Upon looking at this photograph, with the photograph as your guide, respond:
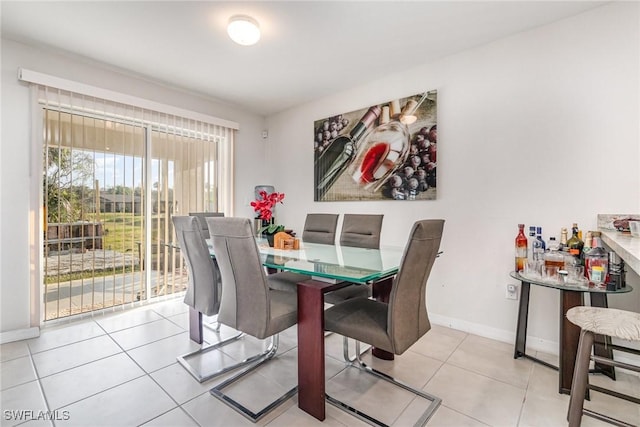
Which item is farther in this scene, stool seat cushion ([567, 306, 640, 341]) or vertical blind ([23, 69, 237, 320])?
vertical blind ([23, 69, 237, 320])

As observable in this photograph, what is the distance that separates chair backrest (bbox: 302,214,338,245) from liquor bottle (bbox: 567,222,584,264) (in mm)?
1862

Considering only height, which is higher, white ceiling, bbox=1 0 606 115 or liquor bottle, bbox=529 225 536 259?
white ceiling, bbox=1 0 606 115

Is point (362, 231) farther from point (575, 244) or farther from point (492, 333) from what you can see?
point (575, 244)

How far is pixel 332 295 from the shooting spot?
7.48 ft

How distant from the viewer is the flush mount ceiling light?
2211 mm

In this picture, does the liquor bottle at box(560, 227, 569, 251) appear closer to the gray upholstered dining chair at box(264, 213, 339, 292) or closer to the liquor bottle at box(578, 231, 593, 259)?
the liquor bottle at box(578, 231, 593, 259)

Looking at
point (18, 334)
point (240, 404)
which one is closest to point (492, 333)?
point (240, 404)

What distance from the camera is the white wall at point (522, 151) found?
209 cm

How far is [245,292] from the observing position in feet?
5.44

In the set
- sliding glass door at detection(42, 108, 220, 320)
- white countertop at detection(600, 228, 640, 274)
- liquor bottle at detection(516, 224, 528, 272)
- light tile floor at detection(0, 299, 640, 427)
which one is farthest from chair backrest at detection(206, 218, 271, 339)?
liquor bottle at detection(516, 224, 528, 272)

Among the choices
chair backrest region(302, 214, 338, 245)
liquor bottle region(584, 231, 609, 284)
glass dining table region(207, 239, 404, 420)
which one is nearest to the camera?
glass dining table region(207, 239, 404, 420)

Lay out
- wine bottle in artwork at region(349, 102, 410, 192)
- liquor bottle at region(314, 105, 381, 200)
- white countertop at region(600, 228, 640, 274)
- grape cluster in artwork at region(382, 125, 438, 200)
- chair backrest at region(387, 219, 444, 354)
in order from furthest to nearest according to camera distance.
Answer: liquor bottle at region(314, 105, 381, 200), wine bottle in artwork at region(349, 102, 410, 192), grape cluster in artwork at region(382, 125, 438, 200), chair backrest at region(387, 219, 444, 354), white countertop at region(600, 228, 640, 274)

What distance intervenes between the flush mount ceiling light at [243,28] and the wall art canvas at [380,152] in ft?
5.15

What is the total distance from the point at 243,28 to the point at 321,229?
6.20 feet
